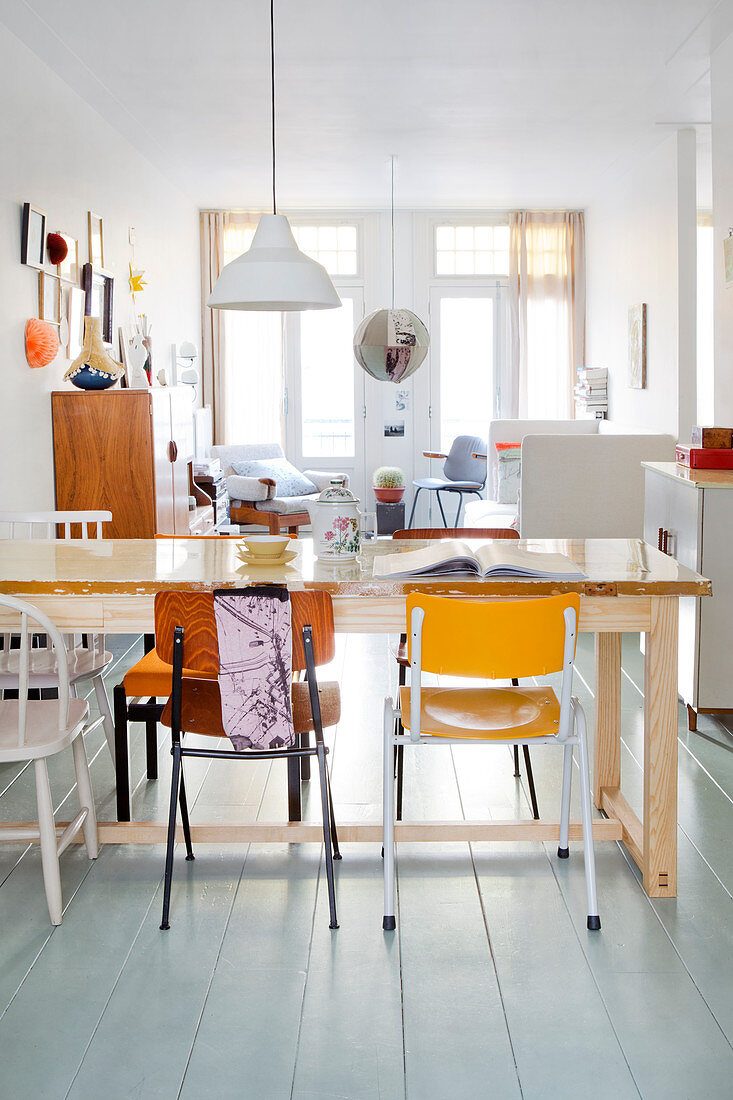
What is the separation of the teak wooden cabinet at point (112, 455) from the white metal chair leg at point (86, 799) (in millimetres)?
2393

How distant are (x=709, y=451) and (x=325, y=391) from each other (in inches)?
226

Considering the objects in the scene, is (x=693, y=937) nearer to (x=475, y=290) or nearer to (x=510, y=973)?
(x=510, y=973)

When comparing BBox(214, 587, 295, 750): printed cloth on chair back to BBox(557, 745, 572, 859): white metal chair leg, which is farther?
BBox(557, 745, 572, 859): white metal chair leg

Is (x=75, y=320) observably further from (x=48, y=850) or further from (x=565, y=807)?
(x=565, y=807)

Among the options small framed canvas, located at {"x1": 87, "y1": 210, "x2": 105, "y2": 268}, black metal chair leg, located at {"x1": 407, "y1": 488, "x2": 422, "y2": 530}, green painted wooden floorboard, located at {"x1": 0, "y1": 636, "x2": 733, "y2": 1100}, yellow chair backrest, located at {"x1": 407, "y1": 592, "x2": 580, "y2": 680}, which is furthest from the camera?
black metal chair leg, located at {"x1": 407, "y1": 488, "x2": 422, "y2": 530}

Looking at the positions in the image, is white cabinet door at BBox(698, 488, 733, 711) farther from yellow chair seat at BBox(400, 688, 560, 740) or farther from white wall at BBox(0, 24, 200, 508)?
white wall at BBox(0, 24, 200, 508)

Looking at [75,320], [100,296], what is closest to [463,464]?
[100,296]

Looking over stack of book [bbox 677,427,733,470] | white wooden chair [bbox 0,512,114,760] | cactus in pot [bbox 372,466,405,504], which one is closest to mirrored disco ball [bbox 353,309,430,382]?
stack of book [bbox 677,427,733,470]

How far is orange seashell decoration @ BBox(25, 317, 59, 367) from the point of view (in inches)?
183

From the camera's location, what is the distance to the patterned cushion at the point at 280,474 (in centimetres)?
845

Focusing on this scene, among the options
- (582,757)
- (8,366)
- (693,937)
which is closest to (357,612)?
(582,757)

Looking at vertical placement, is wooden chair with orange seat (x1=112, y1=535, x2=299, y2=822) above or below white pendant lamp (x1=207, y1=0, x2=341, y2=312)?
below

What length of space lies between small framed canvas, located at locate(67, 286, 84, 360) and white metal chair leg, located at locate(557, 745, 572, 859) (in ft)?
11.9

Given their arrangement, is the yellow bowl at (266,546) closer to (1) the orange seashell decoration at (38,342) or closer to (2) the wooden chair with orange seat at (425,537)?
(2) the wooden chair with orange seat at (425,537)
